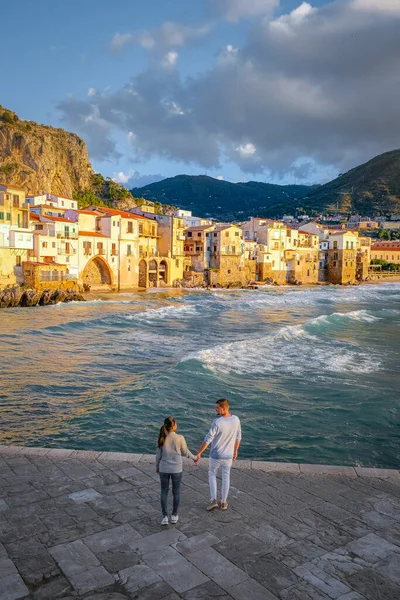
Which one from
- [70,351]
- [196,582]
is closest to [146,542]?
[196,582]

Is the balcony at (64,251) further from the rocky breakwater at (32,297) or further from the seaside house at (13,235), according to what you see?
the rocky breakwater at (32,297)

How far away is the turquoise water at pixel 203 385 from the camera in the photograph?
12.2 m

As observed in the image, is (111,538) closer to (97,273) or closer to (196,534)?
(196,534)

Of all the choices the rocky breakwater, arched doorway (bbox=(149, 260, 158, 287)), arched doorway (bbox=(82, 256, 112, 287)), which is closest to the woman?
the rocky breakwater

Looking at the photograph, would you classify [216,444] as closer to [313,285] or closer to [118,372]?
[118,372]

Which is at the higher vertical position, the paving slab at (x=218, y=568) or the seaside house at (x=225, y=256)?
the seaside house at (x=225, y=256)

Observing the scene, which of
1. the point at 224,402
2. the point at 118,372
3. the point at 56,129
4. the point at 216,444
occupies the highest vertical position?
the point at 56,129

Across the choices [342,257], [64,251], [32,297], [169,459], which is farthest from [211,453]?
[342,257]

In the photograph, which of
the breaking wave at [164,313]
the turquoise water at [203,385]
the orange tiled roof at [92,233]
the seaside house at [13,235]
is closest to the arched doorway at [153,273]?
the orange tiled roof at [92,233]

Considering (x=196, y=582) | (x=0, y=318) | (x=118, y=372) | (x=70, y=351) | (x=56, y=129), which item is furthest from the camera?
(x=56, y=129)

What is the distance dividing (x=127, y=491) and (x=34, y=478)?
1.59m

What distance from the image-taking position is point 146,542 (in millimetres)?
5680

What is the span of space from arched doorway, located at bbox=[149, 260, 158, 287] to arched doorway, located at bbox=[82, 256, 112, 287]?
25.1 ft

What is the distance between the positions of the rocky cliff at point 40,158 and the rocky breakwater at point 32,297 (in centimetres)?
4038
